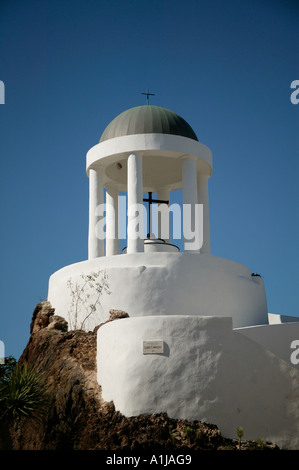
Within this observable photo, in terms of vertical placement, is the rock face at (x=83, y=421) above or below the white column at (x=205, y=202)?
below

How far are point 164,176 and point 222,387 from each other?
12.3m

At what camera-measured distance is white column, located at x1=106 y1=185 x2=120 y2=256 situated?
28.1m

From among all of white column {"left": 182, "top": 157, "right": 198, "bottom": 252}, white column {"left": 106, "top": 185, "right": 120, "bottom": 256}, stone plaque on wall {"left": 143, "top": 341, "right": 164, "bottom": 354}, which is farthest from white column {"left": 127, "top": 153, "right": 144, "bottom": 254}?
stone plaque on wall {"left": 143, "top": 341, "right": 164, "bottom": 354}

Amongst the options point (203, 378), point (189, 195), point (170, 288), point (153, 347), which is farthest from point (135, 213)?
point (203, 378)

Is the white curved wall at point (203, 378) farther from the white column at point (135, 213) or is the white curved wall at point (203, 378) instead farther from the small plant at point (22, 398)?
the white column at point (135, 213)

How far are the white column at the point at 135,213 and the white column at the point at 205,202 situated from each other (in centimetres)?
340

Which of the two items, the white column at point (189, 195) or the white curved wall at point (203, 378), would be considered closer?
the white curved wall at point (203, 378)

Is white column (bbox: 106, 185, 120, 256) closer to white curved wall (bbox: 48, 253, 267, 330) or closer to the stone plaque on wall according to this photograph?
white curved wall (bbox: 48, 253, 267, 330)

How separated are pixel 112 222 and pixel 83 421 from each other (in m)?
10.9

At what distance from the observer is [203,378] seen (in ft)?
61.0

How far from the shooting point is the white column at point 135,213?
24406 millimetres

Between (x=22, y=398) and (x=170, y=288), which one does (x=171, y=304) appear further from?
A: (x=22, y=398)

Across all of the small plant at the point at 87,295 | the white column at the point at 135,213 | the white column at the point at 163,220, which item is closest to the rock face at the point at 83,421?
the small plant at the point at 87,295
